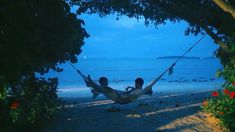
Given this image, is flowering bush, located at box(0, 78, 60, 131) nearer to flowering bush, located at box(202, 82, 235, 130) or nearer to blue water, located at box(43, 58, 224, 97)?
flowering bush, located at box(202, 82, 235, 130)

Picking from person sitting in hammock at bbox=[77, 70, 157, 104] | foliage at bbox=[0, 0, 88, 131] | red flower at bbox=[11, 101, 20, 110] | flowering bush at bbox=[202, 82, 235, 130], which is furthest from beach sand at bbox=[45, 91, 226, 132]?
red flower at bbox=[11, 101, 20, 110]

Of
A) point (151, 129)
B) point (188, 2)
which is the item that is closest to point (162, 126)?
point (151, 129)

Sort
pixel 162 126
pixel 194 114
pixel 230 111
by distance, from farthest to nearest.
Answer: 1. pixel 194 114
2. pixel 162 126
3. pixel 230 111

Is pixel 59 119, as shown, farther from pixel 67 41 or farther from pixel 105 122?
pixel 67 41

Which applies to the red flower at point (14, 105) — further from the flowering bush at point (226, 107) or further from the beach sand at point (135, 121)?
the flowering bush at point (226, 107)

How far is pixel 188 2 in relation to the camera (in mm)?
10266

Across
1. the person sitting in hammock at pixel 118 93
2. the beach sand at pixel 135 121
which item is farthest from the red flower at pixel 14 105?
the person sitting in hammock at pixel 118 93

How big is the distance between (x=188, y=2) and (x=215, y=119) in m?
3.39

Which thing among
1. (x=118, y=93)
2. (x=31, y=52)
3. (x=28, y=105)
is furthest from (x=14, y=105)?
(x=118, y=93)

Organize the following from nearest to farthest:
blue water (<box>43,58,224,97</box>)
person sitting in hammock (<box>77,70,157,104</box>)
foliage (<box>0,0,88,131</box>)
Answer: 1. foliage (<box>0,0,88,131</box>)
2. person sitting in hammock (<box>77,70,157,104</box>)
3. blue water (<box>43,58,224,97</box>)

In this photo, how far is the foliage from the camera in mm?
6215

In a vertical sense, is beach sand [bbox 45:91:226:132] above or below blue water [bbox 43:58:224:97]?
below

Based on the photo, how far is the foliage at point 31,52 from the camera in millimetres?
6215

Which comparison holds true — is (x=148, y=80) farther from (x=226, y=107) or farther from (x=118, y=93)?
(x=226, y=107)
